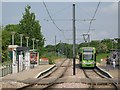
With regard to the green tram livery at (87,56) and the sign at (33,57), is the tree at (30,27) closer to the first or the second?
the sign at (33,57)

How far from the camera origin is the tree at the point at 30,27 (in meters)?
77.1

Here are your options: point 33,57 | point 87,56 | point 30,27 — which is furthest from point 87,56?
point 30,27

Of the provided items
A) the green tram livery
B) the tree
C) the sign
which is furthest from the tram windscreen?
the tree

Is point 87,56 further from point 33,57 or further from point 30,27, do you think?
point 30,27

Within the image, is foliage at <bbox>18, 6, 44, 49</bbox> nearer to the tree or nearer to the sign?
the tree

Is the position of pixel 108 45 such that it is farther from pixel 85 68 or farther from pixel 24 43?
pixel 85 68

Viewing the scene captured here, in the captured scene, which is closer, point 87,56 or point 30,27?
point 87,56

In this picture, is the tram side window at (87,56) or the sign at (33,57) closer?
the tram side window at (87,56)

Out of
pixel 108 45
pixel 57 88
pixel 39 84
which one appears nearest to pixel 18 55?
pixel 39 84

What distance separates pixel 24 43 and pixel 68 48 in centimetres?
8870

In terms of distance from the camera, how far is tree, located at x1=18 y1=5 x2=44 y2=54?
253 feet

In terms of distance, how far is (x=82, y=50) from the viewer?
47.9 m

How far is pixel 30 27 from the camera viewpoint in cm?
7681

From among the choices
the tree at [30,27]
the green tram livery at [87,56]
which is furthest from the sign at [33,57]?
the tree at [30,27]
